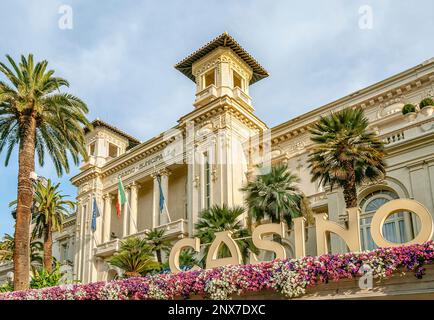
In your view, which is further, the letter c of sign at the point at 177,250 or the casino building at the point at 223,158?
the casino building at the point at 223,158

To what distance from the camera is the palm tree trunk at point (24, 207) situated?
24641mm

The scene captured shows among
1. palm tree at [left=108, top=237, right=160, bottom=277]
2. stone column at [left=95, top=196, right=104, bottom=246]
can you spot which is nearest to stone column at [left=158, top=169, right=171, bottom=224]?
palm tree at [left=108, top=237, right=160, bottom=277]

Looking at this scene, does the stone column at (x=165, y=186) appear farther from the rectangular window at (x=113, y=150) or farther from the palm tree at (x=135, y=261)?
the rectangular window at (x=113, y=150)

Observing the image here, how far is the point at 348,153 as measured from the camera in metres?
Result: 21.9

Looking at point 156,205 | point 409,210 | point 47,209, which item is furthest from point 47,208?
point 409,210

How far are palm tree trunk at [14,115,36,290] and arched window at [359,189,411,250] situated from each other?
16242 millimetres

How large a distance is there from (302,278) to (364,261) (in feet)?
6.78

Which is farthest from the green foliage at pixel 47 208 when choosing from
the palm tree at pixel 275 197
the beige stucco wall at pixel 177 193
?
the palm tree at pixel 275 197

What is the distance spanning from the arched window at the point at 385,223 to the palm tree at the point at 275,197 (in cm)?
380

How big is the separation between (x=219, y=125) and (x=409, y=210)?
820 inches

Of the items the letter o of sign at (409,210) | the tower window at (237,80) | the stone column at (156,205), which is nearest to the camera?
the letter o of sign at (409,210)

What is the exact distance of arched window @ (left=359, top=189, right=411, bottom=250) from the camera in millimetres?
23172

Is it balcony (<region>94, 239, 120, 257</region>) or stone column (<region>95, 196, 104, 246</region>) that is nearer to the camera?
balcony (<region>94, 239, 120, 257</region>)

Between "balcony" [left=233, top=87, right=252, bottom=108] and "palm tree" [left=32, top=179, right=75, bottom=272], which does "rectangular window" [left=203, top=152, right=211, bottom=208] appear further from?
"palm tree" [left=32, top=179, right=75, bottom=272]
